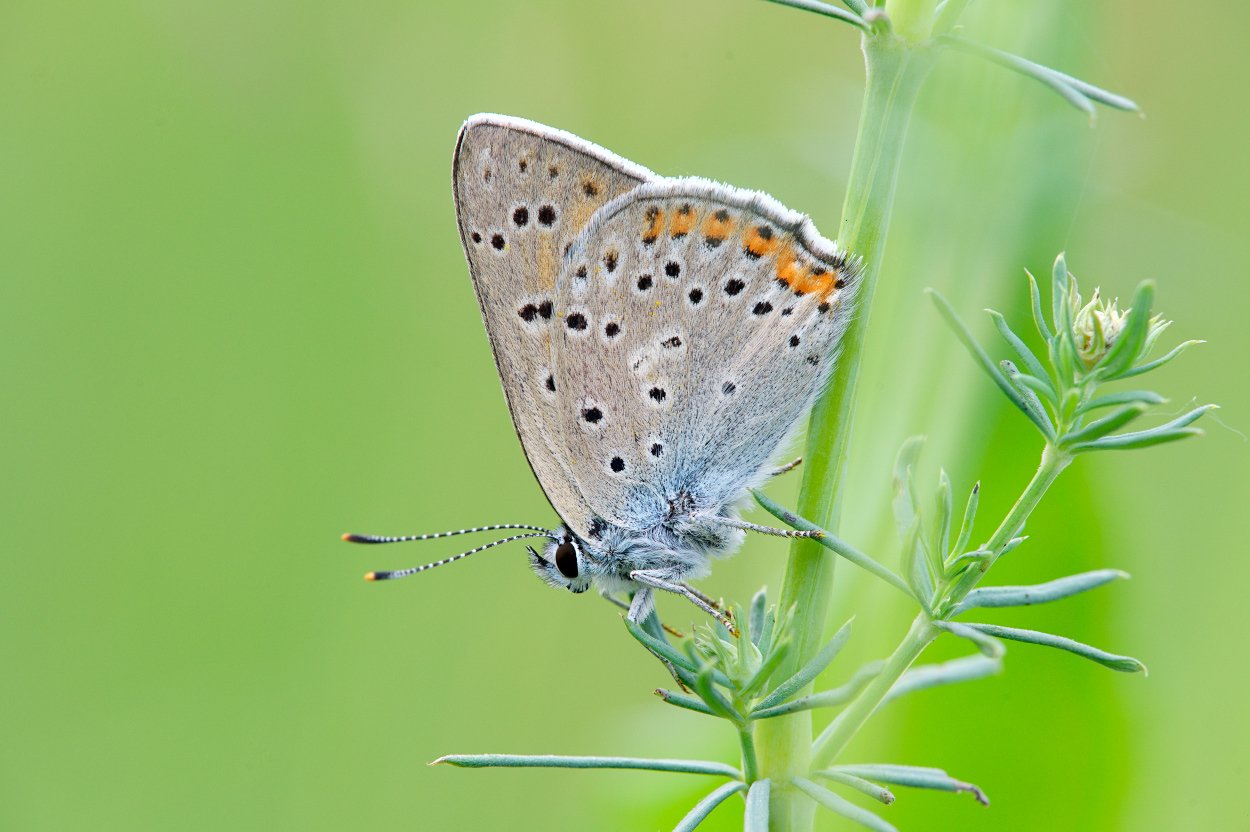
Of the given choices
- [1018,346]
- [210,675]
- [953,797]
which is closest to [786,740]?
[953,797]

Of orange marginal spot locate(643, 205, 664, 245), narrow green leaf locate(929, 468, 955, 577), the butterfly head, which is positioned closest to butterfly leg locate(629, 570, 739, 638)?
the butterfly head

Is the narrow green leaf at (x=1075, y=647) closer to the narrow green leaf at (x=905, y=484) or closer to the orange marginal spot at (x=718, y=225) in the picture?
the narrow green leaf at (x=905, y=484)

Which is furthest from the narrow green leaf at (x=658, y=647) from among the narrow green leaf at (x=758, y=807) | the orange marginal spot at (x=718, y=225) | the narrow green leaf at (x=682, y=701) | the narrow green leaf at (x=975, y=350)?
the orange marginal spot at (x=718, y=225)

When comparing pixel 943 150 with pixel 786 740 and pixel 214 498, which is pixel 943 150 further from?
pixel 214 498

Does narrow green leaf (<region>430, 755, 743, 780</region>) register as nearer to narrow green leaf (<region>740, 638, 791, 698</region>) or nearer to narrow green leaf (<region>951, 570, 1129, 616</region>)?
narrow green leaf (<region>740, 638, 791, 698</region>)

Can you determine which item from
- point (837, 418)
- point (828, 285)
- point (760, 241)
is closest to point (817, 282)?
point (828, 285)

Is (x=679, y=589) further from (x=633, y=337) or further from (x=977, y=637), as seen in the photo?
(x=977, y=637)
